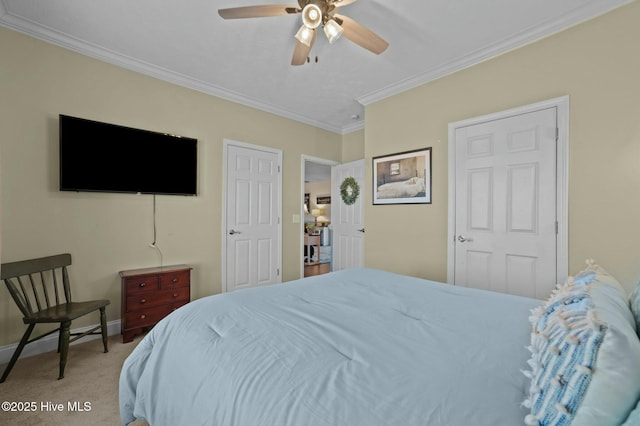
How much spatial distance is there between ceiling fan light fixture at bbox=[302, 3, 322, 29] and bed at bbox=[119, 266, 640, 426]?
175cm

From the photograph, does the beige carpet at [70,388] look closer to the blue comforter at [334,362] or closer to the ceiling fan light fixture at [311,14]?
the blue comforter at [334,362]

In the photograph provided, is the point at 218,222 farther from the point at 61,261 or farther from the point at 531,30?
the point at 531,30

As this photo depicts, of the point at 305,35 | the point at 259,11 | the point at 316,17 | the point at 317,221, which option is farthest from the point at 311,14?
the point at 317,221

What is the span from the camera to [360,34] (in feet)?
6.77

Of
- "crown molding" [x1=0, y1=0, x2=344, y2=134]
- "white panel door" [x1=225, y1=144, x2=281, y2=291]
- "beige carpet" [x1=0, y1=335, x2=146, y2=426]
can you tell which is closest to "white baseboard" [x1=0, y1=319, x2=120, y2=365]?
"beige carpet" [x1=0, y1=335, x2=146, y2=426]

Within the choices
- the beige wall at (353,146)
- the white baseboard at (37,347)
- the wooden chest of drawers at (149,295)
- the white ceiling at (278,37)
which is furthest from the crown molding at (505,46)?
the white baseboard at (37,347)

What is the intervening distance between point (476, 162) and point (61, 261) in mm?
3887

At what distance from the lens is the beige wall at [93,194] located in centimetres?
236

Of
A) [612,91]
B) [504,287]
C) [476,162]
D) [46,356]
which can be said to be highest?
[612,91]

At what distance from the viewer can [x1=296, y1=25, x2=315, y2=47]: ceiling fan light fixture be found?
1965 millimetres

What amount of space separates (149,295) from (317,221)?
23.2 ft

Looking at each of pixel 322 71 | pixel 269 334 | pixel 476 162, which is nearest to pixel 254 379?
pixel 269 334

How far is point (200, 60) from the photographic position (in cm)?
290

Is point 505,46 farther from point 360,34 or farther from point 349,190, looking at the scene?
point 349,190
